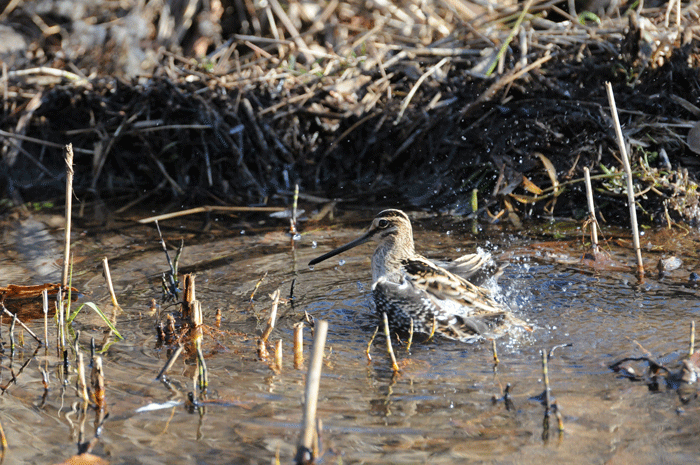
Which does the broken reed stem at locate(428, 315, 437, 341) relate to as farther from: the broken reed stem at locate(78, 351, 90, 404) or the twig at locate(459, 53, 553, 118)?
the twig at locate(459, 53, 553, 118)

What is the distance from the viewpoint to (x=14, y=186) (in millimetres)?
8328

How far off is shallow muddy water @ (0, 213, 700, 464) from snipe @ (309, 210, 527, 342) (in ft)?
0.47

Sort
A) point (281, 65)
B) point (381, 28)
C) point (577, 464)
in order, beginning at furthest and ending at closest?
1. point (381, 28)
2. point (281, 65)
3. point (577, 464)

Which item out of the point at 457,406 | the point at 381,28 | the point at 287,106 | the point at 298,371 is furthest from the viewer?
the point at 381,28

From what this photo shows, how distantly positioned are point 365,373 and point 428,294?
0.95 metres

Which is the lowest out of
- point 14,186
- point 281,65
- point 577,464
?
point 14,186

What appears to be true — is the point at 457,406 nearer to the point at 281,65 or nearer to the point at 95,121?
the point at 281,65

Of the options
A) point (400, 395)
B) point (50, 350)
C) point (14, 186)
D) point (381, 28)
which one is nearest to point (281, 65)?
point (381, 28)

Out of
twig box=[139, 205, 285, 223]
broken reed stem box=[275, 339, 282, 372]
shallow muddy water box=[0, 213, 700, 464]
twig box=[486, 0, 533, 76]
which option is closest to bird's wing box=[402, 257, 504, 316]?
shallow muddy water box=[0, 213, 700, 464]

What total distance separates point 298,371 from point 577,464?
1.45 m

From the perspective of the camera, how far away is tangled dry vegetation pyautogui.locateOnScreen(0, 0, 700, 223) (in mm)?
6598

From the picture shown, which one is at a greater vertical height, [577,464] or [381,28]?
[381,28]

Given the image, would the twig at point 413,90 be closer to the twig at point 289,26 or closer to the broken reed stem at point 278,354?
the twig at point 289,26

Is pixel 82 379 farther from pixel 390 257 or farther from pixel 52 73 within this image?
pixel 52 73
